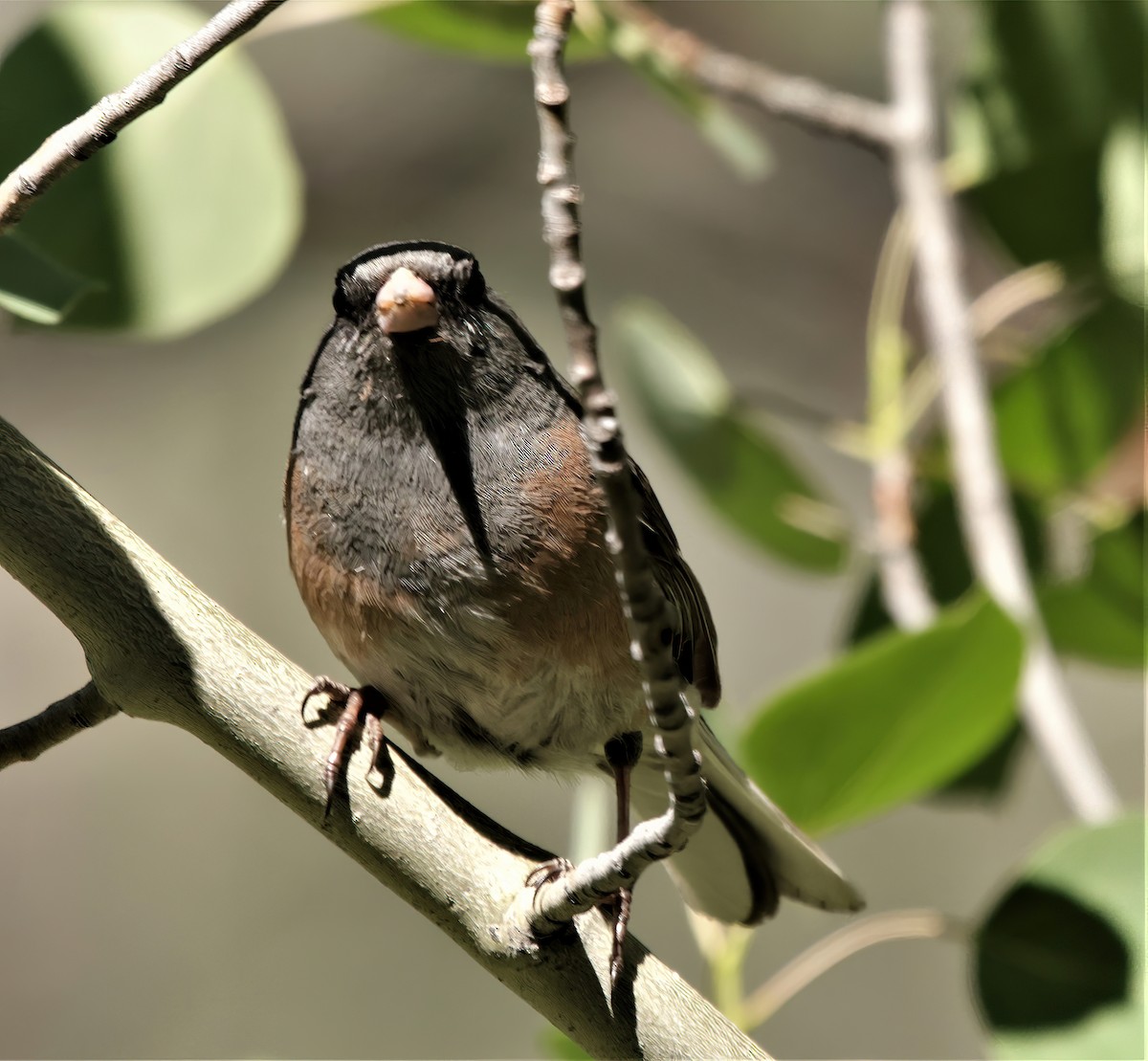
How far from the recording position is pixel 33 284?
1.22 meters

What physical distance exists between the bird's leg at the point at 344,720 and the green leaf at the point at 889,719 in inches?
18.1

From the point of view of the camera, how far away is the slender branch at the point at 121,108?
1026mm

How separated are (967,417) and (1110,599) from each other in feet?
1.03

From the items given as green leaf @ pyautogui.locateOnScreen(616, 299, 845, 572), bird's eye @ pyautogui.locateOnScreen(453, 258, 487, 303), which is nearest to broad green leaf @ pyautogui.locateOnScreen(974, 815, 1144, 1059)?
green leaf @ pyautogui.locateOnScreen(616, 299, 845, 572)

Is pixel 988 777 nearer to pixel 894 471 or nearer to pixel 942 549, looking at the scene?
pixel 942 549

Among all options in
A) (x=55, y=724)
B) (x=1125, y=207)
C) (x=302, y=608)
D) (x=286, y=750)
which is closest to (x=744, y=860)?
(x=286, y=750)

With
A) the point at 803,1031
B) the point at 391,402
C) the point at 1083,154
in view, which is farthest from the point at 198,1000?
the point at 1083,154

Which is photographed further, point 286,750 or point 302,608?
point 302,608

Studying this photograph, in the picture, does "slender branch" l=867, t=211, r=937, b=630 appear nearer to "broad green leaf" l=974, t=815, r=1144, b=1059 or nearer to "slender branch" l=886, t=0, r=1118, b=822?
"slender branch" l=886, t=0, r=1118, b=822

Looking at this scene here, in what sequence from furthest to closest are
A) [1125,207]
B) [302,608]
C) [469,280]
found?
[302,608]
[1125,207]
[469,280]

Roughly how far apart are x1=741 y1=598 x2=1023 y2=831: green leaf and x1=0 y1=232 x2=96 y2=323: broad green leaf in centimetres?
87

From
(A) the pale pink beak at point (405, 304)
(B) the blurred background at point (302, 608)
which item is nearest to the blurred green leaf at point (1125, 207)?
(A) the pale pink beak at point (405, 304)

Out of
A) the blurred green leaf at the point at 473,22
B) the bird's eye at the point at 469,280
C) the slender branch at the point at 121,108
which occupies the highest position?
the blurred green leaf at the point at 473,22

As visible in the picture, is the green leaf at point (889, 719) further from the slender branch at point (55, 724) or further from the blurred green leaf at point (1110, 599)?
the slender branch at point (55, 724)
